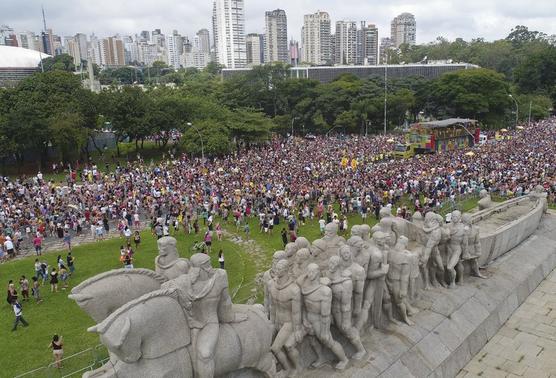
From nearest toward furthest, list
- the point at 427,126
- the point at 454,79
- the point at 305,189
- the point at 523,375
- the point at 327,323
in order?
the point at 327,323 → the point at 523,375 → the point at 305,189 → the point at 427,126 → the point at 454,79

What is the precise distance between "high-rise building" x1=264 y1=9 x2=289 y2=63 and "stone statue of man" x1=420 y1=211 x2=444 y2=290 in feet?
507

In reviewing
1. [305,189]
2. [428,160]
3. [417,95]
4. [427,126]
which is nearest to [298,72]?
[417,95]

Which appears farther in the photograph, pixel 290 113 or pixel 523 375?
pixel 290 113

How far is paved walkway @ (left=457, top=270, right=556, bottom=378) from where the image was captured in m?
9.27

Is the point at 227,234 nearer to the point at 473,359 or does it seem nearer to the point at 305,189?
the point at 305,189

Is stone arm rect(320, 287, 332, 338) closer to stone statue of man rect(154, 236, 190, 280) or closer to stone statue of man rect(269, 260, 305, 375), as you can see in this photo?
stone statue of man rect(269, 260, 305, 375)

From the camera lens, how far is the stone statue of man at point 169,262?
6477 mm

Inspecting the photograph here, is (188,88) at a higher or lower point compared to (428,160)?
higher

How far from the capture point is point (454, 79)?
5419 centimetres

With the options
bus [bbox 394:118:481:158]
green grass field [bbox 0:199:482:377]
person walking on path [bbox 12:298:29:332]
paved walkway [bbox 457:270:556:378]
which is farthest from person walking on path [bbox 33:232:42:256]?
bus [bbox 394:118:481:158]

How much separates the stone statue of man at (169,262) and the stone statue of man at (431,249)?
577cm

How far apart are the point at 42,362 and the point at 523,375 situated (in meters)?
10.2

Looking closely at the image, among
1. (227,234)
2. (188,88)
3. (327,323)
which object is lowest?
(227,234)

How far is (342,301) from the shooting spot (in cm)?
776
